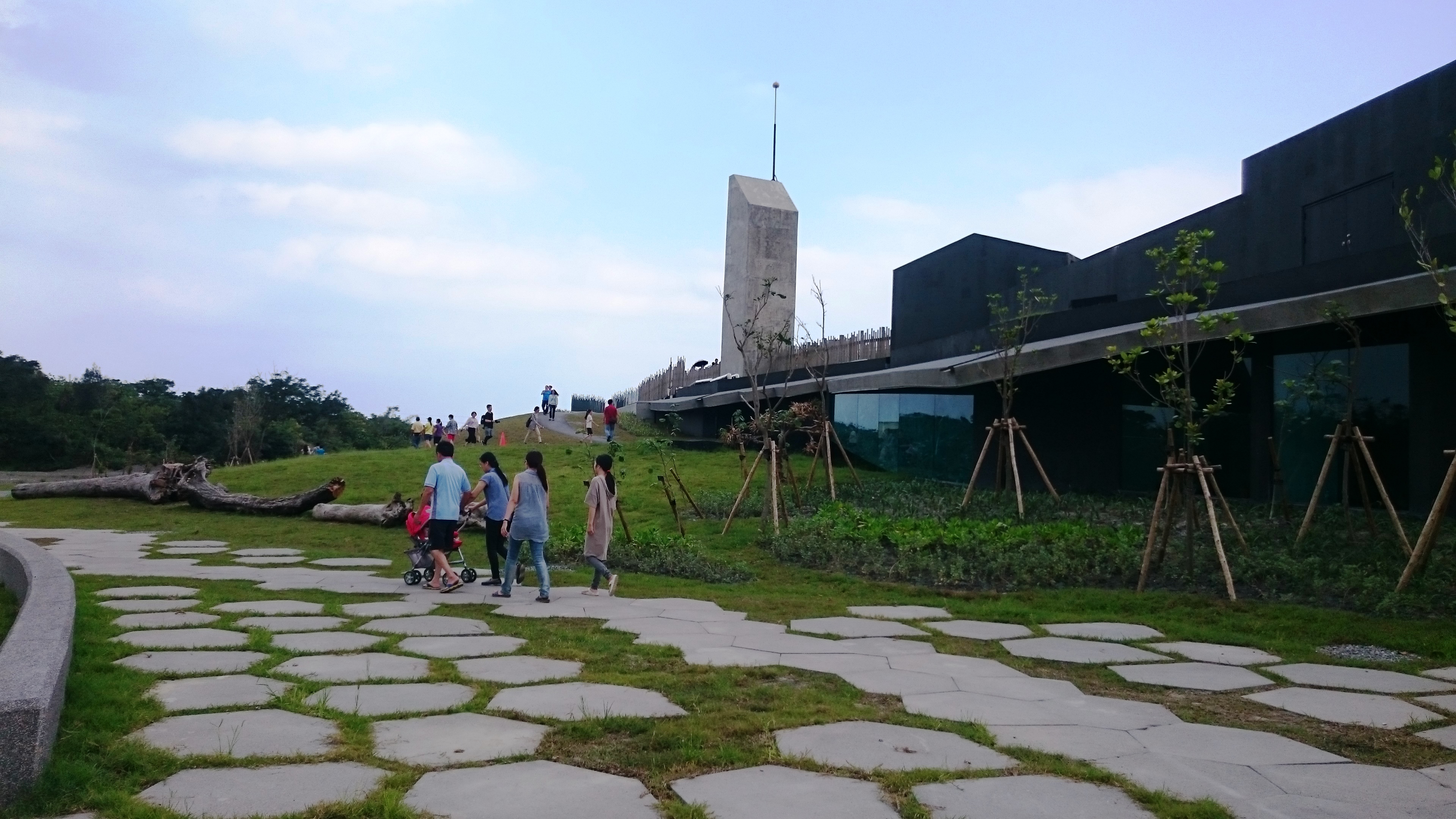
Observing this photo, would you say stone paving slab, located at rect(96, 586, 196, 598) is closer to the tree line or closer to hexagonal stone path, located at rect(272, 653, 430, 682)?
hexagonal stone path, located at rect(272, 653, 430, 682)

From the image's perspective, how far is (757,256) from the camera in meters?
28.5

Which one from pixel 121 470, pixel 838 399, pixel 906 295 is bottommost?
pixel 121 470

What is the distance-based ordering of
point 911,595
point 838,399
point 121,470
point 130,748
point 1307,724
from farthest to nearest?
point 121,470 → point 838,399 → point 911,595 → point 1307,724 → point 130,748

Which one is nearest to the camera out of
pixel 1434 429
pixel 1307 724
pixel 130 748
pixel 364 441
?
pixel 130 748

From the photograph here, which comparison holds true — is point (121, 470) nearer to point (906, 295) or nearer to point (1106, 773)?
point (906, 295)

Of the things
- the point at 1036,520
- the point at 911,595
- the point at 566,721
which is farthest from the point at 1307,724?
the point at 1036,520

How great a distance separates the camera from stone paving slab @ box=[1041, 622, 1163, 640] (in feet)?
22.6

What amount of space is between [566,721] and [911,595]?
547 centimetres

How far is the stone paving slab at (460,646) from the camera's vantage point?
222 inches

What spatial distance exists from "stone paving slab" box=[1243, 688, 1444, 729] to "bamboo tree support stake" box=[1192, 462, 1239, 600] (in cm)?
301

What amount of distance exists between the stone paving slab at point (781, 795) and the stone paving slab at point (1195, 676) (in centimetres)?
271

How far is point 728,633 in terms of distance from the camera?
6543 mm

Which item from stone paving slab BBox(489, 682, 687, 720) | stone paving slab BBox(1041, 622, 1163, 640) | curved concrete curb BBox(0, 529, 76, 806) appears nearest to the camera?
curved concrete curb BBox(0, 529, 76, 806)

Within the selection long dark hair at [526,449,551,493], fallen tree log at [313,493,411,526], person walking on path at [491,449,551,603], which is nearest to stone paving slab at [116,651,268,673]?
person walking on path at [491,449,551,603]
